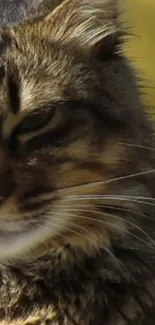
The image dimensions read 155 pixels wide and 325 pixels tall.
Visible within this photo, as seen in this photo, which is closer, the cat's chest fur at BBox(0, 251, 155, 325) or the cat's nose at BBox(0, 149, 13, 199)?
the cat's nose at BBox(0, 149, 13, 199)

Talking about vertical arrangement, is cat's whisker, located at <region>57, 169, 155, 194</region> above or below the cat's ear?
below

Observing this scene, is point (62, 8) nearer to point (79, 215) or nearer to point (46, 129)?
point (46, 129)

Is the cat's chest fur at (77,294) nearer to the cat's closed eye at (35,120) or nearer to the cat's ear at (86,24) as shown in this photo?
the cat's closed eye at (35,120)

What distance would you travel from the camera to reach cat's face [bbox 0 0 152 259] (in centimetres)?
97

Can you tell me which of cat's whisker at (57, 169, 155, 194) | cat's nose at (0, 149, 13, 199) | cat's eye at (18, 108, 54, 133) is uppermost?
cat's eye at (18, 108, 54, 133)

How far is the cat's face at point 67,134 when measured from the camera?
0.97 meters

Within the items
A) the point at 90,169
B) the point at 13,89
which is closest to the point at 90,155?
the point at 90,169

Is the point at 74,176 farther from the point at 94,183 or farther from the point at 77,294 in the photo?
the point at 77,294

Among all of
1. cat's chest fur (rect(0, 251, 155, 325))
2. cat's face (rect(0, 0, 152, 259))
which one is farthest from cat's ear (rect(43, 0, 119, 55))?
cat's chest fur (rect(0, 251, 155, 325))

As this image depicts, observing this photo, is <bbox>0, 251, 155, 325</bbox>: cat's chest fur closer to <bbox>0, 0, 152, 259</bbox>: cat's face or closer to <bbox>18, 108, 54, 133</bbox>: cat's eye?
<bbox>0, 0, 152, 259</bbox>: cat's face

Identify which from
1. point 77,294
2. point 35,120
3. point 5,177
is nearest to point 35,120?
point 35,120

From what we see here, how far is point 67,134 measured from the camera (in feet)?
3.31

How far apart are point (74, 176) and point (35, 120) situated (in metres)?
0.10

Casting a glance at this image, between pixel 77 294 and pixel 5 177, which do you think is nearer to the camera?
pixel 5 177
